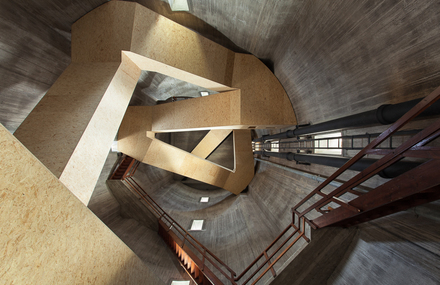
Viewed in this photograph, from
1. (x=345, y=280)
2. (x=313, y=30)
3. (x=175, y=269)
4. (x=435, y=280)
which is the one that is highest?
(x=313, y=30)

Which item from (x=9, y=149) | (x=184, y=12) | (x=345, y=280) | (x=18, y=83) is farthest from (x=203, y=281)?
(x=184, y=12)

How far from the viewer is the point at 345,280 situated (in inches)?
138

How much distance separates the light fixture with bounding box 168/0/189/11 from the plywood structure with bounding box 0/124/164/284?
16.5ft

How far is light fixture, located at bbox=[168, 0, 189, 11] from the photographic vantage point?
446cm

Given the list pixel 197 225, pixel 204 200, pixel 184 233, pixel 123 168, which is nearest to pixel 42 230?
pixel 184 233

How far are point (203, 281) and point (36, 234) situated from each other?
5500mm

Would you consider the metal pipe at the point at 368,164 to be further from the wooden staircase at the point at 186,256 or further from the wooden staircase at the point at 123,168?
the wooden staircase at the point at 123,168

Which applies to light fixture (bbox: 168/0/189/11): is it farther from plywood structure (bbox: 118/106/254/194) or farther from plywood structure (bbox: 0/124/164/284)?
plywood structure (bbox: 0/124/164/284)

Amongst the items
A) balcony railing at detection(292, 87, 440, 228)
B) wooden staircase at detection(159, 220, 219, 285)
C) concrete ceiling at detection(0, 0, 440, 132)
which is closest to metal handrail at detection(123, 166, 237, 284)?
wooden staircase at detection(159, 220, 219, 285)

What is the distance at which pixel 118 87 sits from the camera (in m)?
3.94

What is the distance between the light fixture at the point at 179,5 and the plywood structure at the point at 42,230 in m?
5.03

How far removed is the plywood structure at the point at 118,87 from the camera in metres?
2.84

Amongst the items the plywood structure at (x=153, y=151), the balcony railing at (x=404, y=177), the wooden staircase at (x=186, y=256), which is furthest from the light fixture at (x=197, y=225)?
the balcony railing at (x=404, y=177)

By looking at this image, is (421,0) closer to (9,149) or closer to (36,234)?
(9,149)
